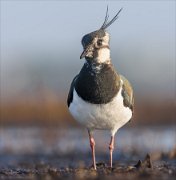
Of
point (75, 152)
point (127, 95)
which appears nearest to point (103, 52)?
point (127, 95)

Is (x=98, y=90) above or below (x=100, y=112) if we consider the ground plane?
above

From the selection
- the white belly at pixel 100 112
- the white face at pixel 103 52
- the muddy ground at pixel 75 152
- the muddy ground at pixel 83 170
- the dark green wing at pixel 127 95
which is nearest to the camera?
the muddy ground at pixel 83 170

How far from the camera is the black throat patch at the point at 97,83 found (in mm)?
9477

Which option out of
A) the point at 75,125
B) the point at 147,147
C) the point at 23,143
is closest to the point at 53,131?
the point at 23,143

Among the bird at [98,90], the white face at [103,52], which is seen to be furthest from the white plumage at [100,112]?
the white face at [103,52]

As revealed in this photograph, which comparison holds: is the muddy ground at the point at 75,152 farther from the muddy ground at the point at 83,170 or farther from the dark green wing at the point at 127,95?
the dark green wing at the point at 127,95

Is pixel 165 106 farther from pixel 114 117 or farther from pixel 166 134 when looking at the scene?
pixel 114 117

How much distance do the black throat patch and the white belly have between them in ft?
0.19

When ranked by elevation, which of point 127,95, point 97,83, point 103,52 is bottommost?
point 127,95

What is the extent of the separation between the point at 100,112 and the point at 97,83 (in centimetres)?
36

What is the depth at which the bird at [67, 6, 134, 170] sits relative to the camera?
9.48 metres

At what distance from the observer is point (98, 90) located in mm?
9516

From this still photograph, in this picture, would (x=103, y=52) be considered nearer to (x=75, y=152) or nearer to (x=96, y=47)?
(x=96, y=47)

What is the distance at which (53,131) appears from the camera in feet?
57.8
